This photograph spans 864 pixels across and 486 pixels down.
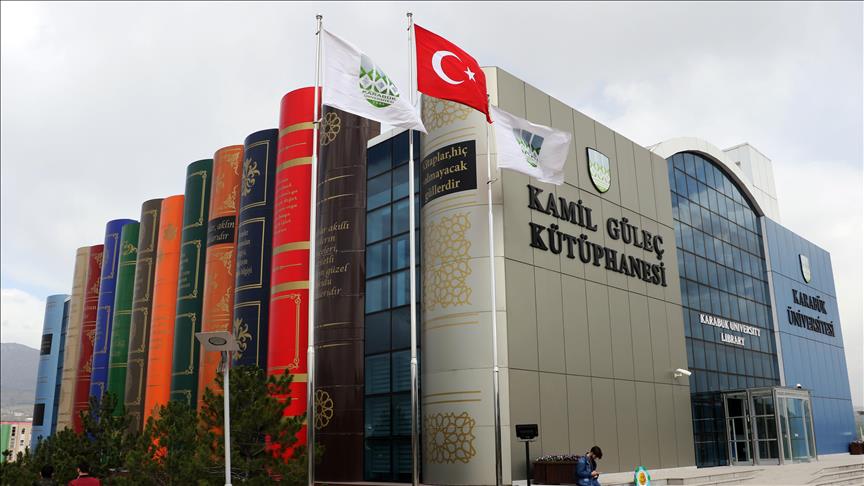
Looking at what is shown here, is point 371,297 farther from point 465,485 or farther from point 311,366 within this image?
point 311,366

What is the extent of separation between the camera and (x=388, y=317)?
25.4m

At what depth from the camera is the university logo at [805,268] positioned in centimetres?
4585

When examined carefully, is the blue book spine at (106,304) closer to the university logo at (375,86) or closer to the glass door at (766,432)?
the university logo at (375,86)

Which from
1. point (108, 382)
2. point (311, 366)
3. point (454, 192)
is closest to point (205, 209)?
point (108, 382)

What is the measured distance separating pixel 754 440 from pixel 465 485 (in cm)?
1727

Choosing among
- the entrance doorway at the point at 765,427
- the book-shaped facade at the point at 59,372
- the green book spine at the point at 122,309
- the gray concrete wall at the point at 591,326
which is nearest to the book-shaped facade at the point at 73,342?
the book-shaped facade at the point at 59,372

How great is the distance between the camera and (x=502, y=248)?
23.2 metres

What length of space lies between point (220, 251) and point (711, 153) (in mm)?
24288

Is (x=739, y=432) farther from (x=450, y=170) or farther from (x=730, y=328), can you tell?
(x=450, y=170)

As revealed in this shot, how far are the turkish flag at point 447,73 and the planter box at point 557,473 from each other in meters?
9.85

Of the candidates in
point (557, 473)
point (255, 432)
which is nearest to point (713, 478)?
point (557, 473)

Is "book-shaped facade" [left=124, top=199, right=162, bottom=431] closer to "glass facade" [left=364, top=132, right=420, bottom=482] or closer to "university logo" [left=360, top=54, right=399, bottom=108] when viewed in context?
"glass facade" [left=364, top=132, right=420, bottom=482]

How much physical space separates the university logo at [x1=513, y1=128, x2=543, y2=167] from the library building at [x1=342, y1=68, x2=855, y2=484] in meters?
1.97

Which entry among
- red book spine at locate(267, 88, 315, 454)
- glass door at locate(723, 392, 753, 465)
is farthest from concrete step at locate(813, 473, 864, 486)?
red book spine at locate(267, 88, 315, 454)
